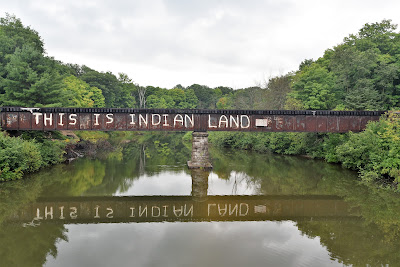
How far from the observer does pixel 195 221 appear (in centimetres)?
1353

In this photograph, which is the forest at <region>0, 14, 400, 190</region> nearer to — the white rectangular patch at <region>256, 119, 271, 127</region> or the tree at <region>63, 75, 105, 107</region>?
the tree at <region>63, 75, 105, 107</region>

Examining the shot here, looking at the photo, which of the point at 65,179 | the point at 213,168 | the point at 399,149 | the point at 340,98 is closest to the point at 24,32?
the point at 65,179

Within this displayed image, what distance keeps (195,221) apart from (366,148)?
16.9 m

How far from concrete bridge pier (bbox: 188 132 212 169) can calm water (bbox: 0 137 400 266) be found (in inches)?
107

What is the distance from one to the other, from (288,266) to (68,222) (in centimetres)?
981

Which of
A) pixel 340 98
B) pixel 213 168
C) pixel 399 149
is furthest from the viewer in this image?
pixel 340 98

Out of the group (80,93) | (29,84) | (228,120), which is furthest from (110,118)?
(80,93)

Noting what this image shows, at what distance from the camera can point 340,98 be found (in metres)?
35.9

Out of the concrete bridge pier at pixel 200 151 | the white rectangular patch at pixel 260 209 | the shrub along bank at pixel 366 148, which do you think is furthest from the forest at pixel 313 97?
the concrete bridge pier at pixel 200 151

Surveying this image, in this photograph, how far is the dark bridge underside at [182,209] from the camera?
1398 cm

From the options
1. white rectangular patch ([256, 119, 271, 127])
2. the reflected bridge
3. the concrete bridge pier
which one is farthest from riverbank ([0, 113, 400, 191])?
the concrete bridge pier

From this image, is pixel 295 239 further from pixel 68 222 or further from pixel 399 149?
pixel 399 149

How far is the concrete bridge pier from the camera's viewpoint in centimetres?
2616

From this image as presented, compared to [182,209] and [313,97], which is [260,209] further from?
[313,97]
